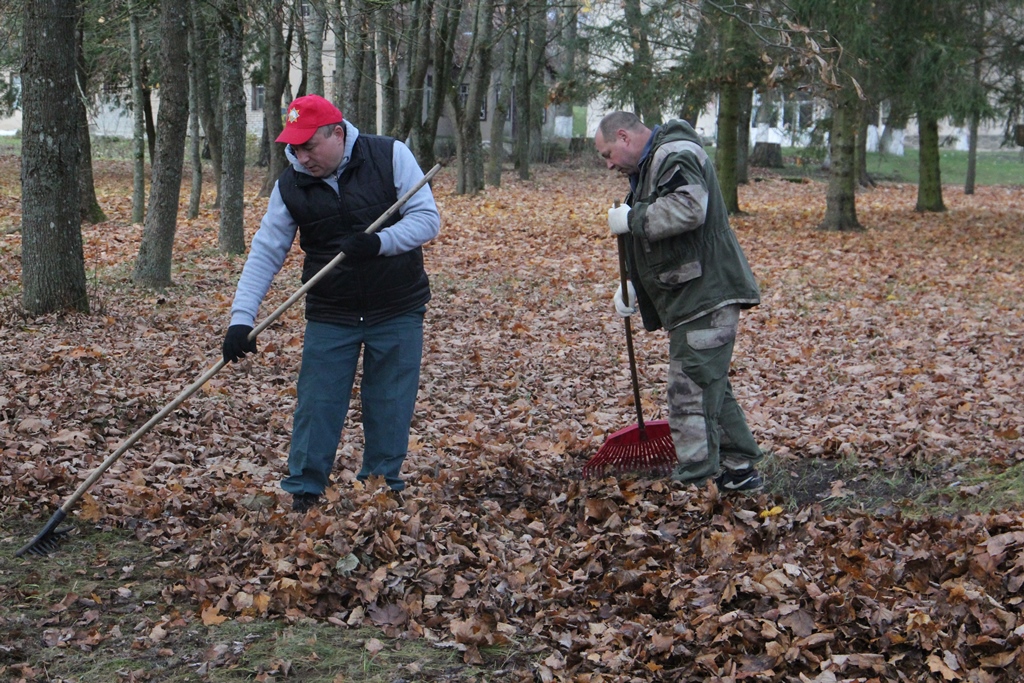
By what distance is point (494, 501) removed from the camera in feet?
18.2

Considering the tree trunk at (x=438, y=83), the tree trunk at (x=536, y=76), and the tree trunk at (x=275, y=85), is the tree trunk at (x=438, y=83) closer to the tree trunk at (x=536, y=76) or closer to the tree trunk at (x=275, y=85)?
the tree trunk at (x=275, y=85)

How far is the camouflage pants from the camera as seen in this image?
522cm

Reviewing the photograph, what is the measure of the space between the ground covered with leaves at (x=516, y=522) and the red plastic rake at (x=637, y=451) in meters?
0.13

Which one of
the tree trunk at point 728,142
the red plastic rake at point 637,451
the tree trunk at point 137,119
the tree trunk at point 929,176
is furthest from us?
the tree trunk at point 929,176

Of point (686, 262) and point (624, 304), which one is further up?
point (686, 262)

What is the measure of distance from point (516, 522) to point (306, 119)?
2.21 m

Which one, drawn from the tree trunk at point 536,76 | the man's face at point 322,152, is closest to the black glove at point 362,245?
the man's face at point 322,152

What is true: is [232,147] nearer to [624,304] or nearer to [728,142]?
[624,304]

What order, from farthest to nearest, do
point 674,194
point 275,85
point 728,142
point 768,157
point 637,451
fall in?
point 768,157 → point 728,142 → point 275,85 → point 637,451 → point 674,194

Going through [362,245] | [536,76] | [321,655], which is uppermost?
[536,76]

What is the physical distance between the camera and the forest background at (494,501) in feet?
13.0

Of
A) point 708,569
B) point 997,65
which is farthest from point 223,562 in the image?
point 997,65

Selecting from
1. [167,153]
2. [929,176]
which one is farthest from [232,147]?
[929,176]

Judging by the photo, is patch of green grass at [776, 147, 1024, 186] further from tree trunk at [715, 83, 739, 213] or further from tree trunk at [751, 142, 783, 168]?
tree trunk at [715, 83, 739, 213]
